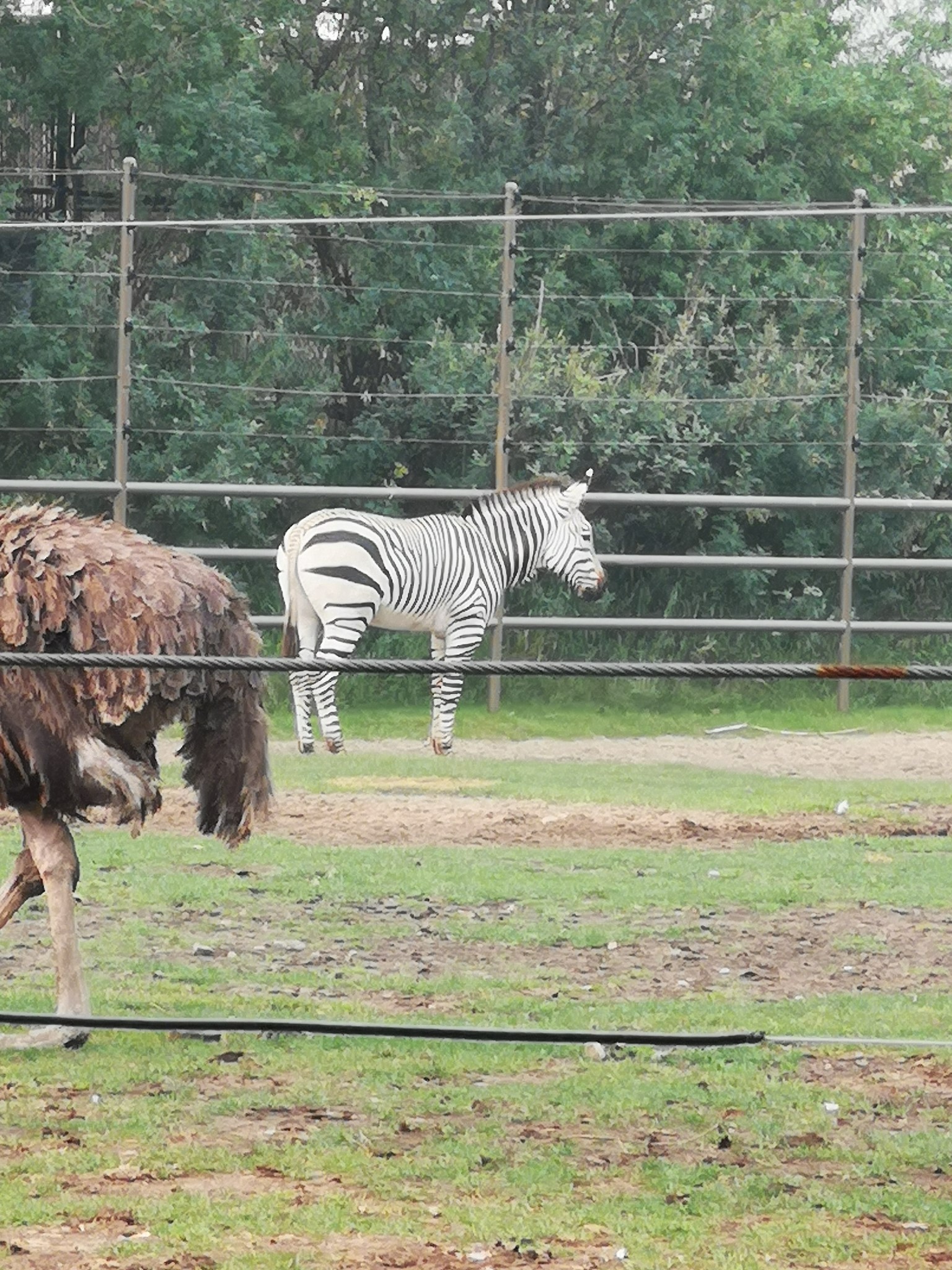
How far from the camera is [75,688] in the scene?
5.21 metres

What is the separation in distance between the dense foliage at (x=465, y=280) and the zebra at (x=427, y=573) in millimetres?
1427

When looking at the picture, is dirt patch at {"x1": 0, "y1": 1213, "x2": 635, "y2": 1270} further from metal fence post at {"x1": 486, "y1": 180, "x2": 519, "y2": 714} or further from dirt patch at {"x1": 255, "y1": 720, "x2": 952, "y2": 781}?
metal fence post at {"x1": 486, "y1": 180, "x2": 519, "y2": 714}

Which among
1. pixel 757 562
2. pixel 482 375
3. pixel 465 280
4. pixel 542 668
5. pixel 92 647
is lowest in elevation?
pixel 757 562

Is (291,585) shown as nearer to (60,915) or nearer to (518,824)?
(518,824)

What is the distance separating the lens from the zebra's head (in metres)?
13.6

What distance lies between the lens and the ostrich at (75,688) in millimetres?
5203

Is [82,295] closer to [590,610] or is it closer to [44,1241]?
[590,610]

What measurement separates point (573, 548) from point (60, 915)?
28.2ft

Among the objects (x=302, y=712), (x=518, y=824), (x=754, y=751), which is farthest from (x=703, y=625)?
(x=518, y=824)

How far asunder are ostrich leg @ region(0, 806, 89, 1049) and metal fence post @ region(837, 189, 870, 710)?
9126mm

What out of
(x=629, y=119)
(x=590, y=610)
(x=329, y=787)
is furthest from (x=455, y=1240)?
(x=629, y=119)

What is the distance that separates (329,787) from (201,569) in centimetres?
498

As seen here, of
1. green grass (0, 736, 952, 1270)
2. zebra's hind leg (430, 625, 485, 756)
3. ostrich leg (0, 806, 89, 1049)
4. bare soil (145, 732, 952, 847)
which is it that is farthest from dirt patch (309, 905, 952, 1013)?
zebra's hind leg (430, 625, 485, 756)

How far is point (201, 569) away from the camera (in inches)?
222
